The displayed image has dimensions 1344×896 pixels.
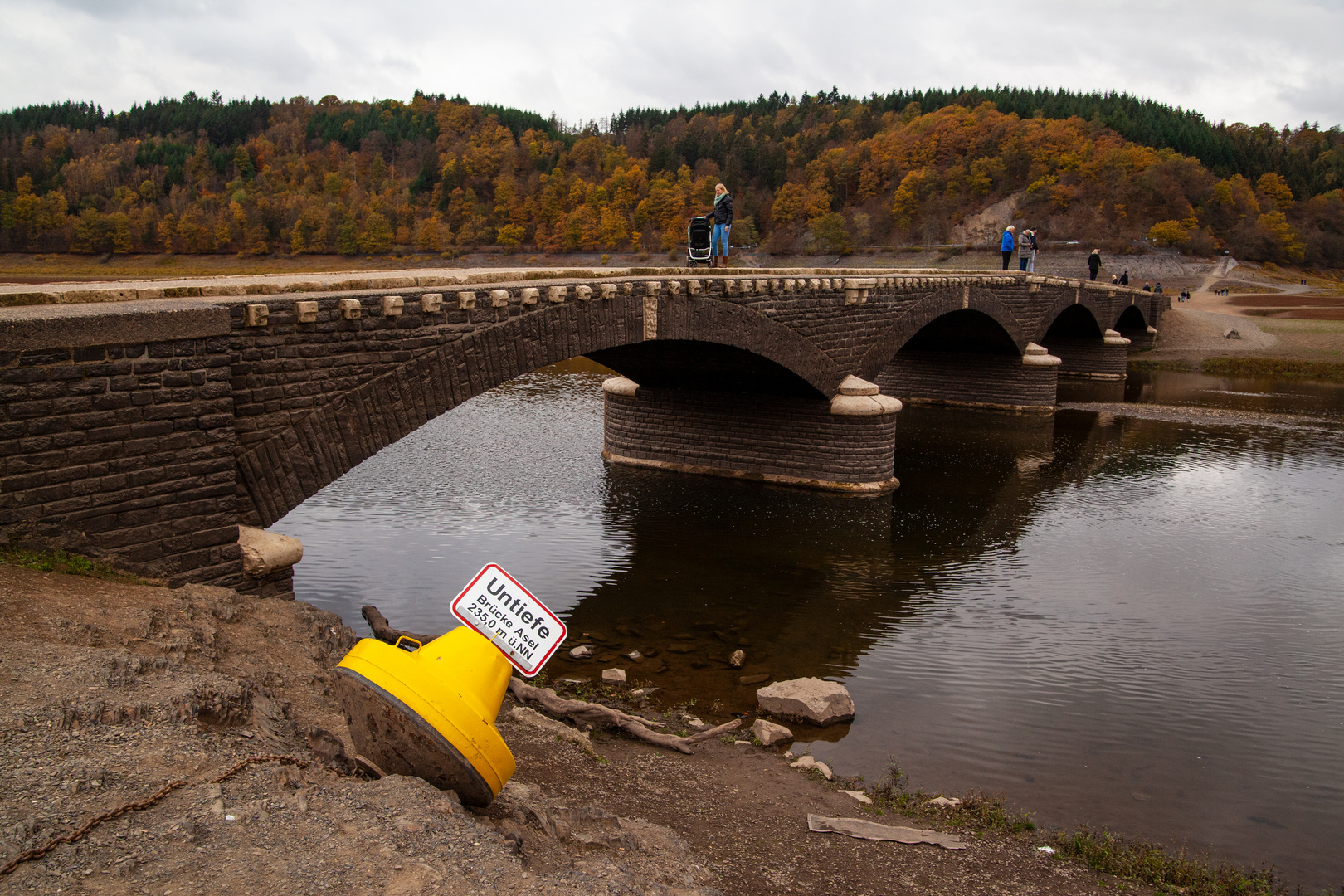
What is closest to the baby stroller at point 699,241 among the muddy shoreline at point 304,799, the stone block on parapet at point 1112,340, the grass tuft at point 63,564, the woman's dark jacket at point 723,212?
the woman's dark jacket at point 723,212

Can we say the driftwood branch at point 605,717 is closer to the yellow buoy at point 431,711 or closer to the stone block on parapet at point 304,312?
the yellow buoy at point 431,711

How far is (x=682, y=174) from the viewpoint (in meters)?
85.0

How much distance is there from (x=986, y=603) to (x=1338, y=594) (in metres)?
5.79

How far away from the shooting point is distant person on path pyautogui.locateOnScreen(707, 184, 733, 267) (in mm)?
18062

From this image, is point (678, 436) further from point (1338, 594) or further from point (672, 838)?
point (672, 838)

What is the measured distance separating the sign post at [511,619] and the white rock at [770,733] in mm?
4619

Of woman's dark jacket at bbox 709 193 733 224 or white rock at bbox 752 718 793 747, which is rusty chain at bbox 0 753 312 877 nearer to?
white rock at bbox 752 718 793 747

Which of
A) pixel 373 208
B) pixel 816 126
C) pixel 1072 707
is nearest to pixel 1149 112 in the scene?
pixel 816 126

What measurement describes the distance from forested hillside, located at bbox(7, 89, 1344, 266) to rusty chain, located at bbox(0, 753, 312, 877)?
113 ft

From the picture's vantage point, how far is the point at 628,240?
59594 millimetres

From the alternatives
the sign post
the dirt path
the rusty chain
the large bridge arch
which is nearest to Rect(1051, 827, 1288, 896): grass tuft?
the dirt path

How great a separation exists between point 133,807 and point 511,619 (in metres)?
1.91

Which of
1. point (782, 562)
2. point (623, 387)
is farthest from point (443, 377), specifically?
point (623, 387)

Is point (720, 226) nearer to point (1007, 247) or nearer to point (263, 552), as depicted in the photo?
point (263, 552)
